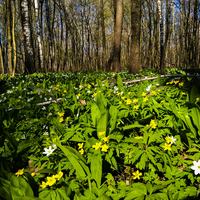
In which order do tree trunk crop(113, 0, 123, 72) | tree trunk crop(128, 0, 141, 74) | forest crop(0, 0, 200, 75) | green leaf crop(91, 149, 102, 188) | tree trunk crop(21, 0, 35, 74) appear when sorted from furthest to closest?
1. tree trunk crop(113, 0, 123, 72)
2. tree trunk crop(21, 0, 35, 74)
3. tree trunk crop(128, 0, 141, 74)
4. forest crop(0, 0, 200, 75)
5. green leaf crop(91, 149, 102, 188)

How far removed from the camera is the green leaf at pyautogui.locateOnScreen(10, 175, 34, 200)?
111 centimetres

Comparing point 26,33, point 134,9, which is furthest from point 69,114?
point 26,33

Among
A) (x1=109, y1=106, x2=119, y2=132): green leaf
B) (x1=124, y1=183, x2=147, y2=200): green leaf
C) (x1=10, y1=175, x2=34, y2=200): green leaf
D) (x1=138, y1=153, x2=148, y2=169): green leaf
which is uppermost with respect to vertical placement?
(x1=109, y1=106, x2=119, y2=132): green leaf

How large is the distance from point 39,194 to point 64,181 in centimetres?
20

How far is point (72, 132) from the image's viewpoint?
5.68ft

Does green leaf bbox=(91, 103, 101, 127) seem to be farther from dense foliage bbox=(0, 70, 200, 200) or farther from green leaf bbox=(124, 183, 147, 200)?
green leaf bbox=(124, 183, 147, 200)

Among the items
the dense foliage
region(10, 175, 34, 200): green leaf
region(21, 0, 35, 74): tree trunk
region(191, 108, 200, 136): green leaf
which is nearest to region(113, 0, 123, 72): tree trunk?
region(21, 0, 35, 74): tree trunk

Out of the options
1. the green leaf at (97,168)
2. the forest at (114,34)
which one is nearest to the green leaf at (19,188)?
the green leaf at (97,168)

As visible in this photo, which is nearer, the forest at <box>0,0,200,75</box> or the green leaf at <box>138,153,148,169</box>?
the green leaf at <box>138,153,148,169</box>

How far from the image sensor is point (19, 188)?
114 centimetres

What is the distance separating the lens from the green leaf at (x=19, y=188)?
3.65ft

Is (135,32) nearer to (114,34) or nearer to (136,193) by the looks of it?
(114,34)

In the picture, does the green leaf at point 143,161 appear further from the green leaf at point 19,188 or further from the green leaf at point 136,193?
the green leaf at point 19,188

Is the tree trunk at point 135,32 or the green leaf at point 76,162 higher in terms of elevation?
the tree trunk at point 135,32
